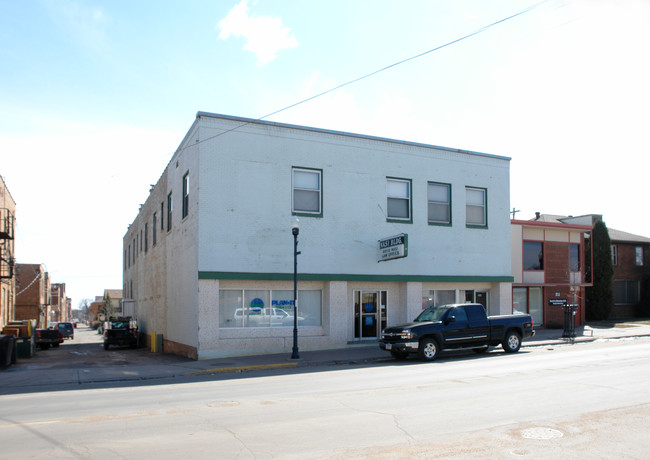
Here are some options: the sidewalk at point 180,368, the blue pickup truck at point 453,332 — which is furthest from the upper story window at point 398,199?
the blue pickup truck at point 453,332

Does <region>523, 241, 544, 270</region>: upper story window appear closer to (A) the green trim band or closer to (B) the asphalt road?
(A) the green trim band

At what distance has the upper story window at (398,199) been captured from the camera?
23.3m

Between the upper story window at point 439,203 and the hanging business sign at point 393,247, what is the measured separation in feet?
10.6

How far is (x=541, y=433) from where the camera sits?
752 centimetres

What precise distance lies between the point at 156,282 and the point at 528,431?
24.3 meters

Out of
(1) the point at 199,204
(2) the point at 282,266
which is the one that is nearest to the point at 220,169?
(1) the point at 199,204

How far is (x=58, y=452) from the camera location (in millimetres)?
6914

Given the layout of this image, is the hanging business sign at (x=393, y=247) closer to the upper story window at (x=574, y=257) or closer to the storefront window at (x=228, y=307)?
the storefront window at (x=228, y=307)

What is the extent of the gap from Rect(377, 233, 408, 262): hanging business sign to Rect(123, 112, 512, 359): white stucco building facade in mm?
122

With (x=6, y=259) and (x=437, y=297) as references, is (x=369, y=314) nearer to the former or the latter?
(x=437, y=297)

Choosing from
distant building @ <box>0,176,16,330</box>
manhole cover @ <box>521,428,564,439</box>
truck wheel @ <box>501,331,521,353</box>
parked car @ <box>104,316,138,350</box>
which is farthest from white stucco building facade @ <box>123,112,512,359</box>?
manhole cover @ <box>521,428,564,439</box>

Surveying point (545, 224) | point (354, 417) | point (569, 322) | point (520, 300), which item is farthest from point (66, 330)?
point (354, 417)

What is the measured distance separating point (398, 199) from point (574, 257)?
13.4 meters

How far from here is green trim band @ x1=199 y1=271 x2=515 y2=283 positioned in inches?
778
